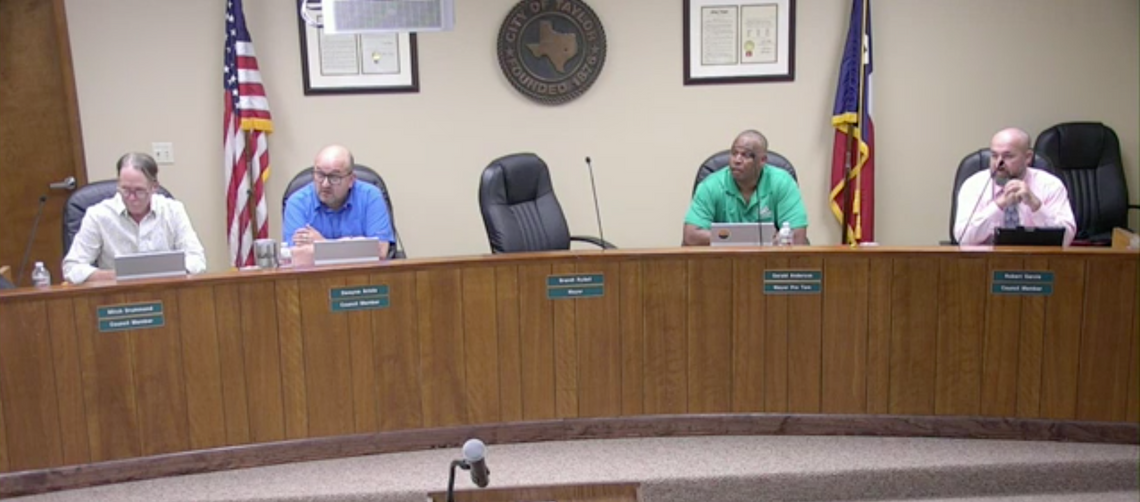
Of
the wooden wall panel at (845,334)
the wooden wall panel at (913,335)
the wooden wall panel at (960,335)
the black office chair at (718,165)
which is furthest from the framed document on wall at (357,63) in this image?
the wooden wall panel at (960,335)

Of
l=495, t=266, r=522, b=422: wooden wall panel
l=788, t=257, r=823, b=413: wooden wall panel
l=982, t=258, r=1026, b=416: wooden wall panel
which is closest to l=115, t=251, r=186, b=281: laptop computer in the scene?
l=495, t=266, r=522, b=422: wooden wall panel

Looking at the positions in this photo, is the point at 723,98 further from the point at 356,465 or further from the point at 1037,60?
the point at 356,465

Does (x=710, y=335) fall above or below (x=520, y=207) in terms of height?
below

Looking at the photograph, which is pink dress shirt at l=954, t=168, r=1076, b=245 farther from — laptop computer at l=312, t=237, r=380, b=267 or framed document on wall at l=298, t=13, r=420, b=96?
framed document on wall at l=298, t=13, r=420, b=96

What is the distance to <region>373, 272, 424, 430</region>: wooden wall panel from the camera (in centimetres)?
300

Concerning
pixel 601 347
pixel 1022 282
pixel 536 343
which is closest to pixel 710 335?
pixel 601 347

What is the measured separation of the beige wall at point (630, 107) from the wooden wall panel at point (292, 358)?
1.86m

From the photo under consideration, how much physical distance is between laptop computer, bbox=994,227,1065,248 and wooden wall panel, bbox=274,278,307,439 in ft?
7.83

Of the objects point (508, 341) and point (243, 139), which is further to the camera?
point (243, 139)

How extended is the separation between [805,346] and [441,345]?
4.07 ft

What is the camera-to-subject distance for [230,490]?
280 cm

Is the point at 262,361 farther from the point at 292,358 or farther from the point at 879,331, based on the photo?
the point at 879,331

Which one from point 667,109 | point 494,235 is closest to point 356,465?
point 494,235

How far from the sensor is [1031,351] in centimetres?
299
